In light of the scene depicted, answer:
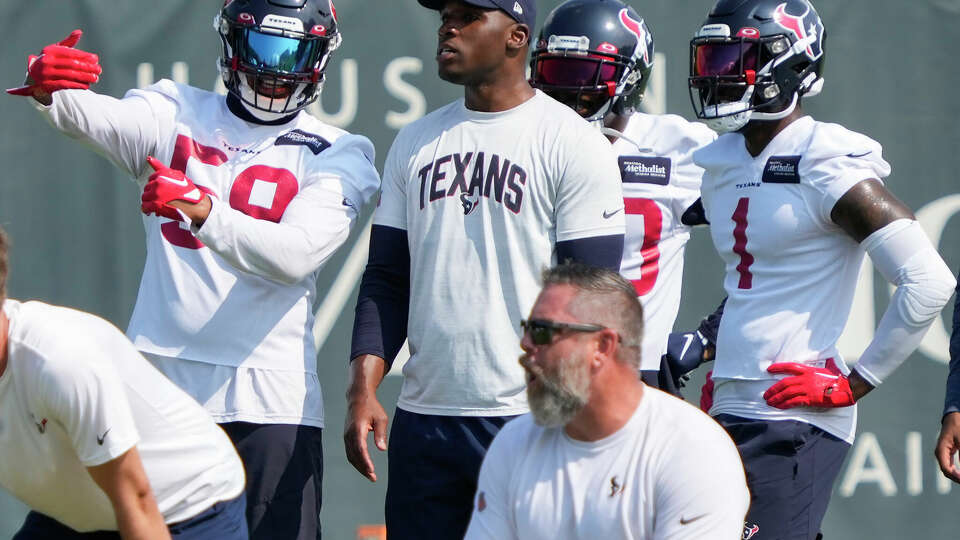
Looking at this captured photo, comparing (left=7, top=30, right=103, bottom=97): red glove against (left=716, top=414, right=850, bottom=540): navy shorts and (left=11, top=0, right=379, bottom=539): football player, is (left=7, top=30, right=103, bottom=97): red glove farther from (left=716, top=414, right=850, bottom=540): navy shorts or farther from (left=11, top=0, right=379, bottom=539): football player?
(left=716, top=414, right=850, bottom=540): navy shorts

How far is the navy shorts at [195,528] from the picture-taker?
3.55m

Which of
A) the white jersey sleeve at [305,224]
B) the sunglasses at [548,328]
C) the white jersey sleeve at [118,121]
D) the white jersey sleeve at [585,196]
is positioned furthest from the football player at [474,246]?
the white jersey sleeve at [118,121]

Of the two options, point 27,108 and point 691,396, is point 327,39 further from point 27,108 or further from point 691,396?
point 691,396

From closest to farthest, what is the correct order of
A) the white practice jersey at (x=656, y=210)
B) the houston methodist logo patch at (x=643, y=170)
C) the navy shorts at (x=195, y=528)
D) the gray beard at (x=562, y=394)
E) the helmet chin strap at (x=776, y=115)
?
the gray beard at (x=562, y=394) < the navy shorts at (x=195, y=528) < the helmet chin strap at (x=776, y=115) < the white practice jersey at (x=656, y=210) < the houston methodist logo patch at (x=643, y=170)

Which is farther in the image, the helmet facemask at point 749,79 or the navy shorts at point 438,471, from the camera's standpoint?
the helmet facemask at point 749,79

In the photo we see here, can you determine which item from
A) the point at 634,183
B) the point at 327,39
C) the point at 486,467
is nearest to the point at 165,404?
the point at 486,467

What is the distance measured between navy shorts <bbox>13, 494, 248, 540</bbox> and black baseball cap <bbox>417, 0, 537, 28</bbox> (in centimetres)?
147

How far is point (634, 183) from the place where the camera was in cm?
507

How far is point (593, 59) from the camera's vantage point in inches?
203

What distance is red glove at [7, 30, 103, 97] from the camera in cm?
427

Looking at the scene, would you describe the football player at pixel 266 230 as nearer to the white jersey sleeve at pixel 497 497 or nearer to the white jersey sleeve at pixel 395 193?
the white jersey sleeve at pixel 395 193

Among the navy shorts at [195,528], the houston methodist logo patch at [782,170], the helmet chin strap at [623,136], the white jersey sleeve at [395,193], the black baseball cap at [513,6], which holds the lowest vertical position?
the navy shorts at [195,528]

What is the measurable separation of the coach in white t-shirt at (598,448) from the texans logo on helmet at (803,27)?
1.65m

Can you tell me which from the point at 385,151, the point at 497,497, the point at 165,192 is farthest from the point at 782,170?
the point at 385,151
